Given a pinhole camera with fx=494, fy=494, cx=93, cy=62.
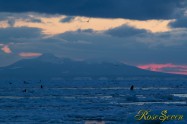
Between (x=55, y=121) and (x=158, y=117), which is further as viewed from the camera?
(x=55, y=121)

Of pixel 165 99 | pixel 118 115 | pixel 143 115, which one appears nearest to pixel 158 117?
pixel 143 115

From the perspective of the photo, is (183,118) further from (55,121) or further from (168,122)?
(55,121)

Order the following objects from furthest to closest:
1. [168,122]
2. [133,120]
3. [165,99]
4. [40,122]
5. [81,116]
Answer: [165,99]
[81,116]
[40,122]
[133,120]
[168,122]

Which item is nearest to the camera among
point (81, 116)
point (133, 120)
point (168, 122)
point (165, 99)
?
point (168, 122)

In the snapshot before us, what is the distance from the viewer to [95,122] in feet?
95.9

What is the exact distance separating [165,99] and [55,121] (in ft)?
88.2

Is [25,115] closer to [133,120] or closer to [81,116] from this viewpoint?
[81,116]

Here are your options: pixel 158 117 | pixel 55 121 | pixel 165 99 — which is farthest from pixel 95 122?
pixel 165 99

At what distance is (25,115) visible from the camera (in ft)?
110

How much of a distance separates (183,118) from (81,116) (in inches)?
445

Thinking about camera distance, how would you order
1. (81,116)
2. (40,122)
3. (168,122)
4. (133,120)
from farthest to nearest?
(81,116) < (40,122) < (133,120) < (168,122)

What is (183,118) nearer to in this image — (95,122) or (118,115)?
(95,122)

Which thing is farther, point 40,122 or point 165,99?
point 165,99

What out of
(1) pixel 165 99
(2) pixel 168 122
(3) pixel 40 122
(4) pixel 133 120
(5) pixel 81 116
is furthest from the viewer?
(1) pixel 165 99
